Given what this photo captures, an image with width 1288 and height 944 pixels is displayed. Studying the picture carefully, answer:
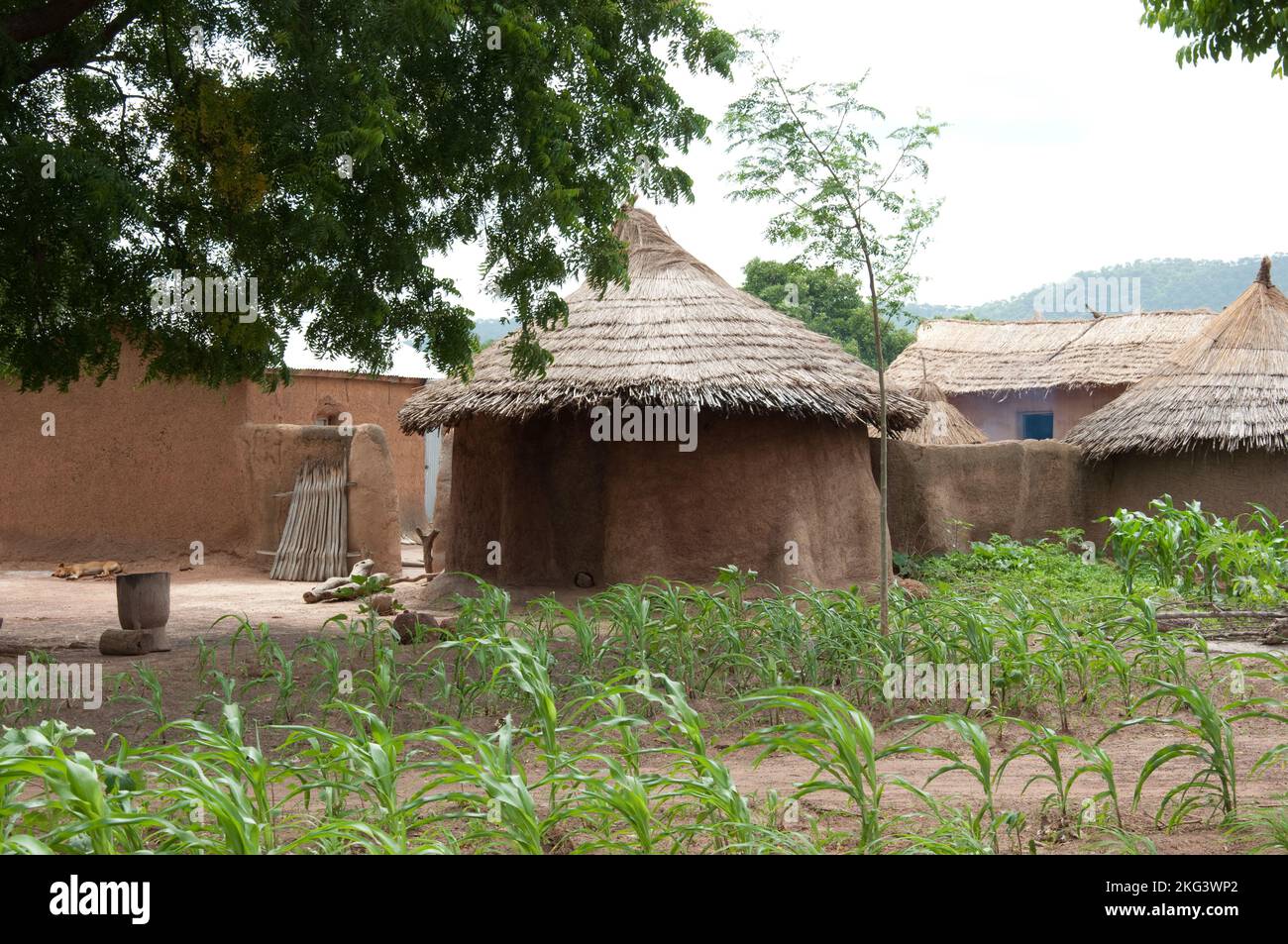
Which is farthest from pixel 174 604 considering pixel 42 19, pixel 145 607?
pixel 42 19

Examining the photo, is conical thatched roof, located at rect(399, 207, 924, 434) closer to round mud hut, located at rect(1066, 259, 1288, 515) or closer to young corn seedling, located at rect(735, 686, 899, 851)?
round mud hut, located at rect(1066, 259, 1288, 515)

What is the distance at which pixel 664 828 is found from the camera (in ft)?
10.6

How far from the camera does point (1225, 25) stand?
6.09 m

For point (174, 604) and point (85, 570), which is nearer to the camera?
point (174, 604)

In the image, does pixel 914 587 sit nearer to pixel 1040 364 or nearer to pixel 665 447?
pixel 665 447

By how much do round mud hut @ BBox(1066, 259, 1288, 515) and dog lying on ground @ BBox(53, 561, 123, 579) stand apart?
11110mm

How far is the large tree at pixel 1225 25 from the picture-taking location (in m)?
5.95

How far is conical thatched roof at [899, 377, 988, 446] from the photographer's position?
15344 millimetres

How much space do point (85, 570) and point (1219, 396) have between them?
12.7 metres

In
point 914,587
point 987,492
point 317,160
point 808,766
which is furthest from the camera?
point 987,492

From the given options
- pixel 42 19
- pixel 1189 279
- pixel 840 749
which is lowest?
pixel 840 749

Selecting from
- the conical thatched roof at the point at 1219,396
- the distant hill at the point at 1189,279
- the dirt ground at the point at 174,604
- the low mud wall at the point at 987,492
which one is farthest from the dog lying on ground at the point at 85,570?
the distant hill at the point at 1189,279
